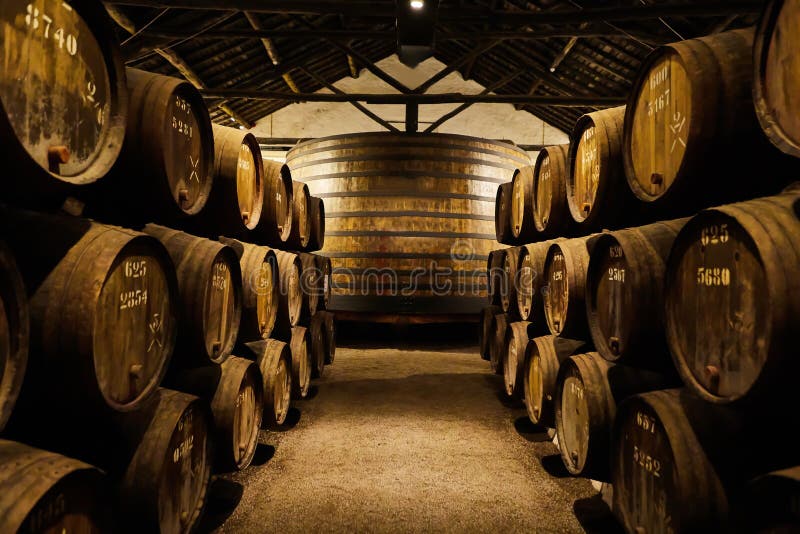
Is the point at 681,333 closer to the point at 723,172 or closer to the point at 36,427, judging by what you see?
the point at 723,172

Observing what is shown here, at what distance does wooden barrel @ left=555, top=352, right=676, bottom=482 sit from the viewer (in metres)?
2.18

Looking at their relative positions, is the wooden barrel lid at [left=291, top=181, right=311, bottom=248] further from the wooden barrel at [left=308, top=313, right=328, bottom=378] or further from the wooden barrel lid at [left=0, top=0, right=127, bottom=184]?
the wooden barrel lid at [left=0, top=0, right=127, bottom=184]

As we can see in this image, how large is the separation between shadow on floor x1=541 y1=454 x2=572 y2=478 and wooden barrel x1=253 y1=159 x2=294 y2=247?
8.50 ft

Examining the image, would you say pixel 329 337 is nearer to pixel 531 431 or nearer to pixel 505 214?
pixel 505 214

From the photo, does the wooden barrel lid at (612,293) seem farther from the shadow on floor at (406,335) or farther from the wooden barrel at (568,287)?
the shadow on floor at (406,335)

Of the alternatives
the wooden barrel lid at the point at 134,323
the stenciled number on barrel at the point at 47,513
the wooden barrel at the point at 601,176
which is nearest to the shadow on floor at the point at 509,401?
the wooden barrel at the point at 601,176

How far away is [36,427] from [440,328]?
268 inches

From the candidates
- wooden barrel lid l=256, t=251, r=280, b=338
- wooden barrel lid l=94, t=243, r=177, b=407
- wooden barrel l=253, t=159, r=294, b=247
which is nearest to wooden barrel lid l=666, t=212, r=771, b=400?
wooden barrel lid l=94, t=243, r=177, b=407

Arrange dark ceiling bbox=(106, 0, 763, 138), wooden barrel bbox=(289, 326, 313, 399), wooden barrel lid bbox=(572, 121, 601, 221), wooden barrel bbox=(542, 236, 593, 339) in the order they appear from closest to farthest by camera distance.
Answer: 1. wooden barrel lid bbox=(572, 121, 601, 221)
2. wooden barrel bbox=(542, 236, 593, 339)
3. wooden barrel bbox=(289, 326, 313, 399)
4. dark ceiling bbox=(106, 0, 763, 138)

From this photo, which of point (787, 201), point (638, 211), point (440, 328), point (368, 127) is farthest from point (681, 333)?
point (368, 127)

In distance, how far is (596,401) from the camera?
2.21 m

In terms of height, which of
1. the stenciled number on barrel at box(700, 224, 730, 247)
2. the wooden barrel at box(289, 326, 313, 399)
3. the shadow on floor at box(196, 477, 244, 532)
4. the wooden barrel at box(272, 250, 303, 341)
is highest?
the stenciled number on barrel at box(700, 224, 730, 247)

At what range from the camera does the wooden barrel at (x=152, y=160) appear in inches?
72.4

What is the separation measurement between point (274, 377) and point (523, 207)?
2.61m
